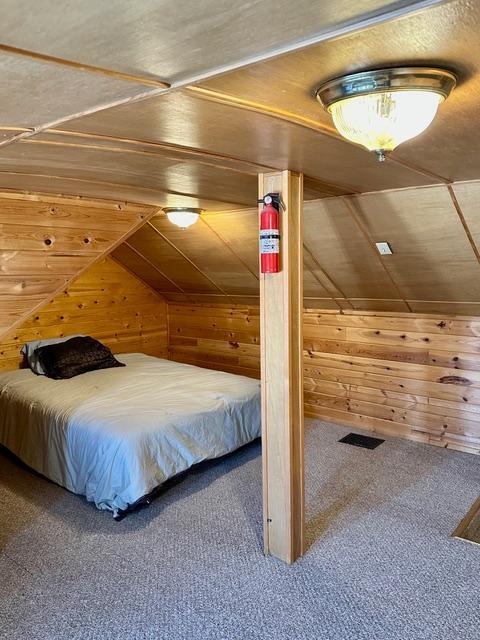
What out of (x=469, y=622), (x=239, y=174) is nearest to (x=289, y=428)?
(x=469, y=622)

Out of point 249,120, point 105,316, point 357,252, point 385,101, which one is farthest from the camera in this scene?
point 105,316

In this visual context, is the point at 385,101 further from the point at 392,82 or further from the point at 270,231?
the point at 270,231

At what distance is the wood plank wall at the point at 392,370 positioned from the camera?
3432 millimetres

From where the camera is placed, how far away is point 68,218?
255 cm

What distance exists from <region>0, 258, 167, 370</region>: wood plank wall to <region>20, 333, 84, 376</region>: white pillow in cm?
11

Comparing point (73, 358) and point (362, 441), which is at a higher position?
point (73, 358)

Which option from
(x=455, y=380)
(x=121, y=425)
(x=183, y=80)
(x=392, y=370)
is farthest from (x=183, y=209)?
(x=455, y=380)

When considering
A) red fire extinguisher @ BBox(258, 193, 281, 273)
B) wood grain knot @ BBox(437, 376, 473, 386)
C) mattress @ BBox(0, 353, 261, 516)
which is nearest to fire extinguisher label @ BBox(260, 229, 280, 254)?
red fire extinguisher @ BBox(258, 193, 281, 273)

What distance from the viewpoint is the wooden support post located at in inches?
82.7

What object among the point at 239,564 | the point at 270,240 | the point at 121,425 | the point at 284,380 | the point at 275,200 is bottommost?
the point at 239,564

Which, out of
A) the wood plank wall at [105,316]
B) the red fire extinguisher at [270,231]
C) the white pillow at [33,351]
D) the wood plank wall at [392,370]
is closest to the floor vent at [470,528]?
the wood plank wall at [392,370]

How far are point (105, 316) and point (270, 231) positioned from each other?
2969 mm

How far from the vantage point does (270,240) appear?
2.07 m

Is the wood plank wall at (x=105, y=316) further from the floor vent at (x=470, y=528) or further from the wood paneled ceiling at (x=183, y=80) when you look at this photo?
the floor vent at (x=470, y=528)
